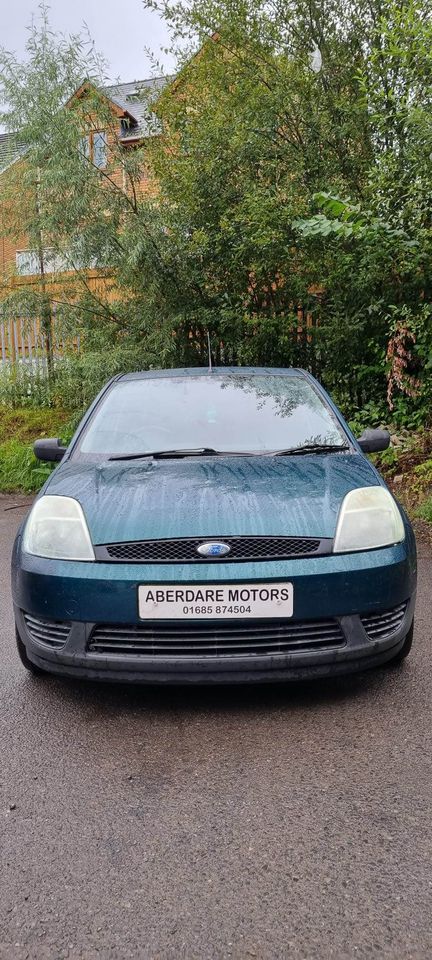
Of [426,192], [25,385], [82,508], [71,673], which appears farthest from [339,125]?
[71,673]

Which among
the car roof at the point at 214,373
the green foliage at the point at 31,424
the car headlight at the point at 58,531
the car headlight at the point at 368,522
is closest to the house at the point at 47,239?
the green foliage at the point at 31,424

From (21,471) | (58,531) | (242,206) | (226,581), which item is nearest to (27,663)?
(58,531)

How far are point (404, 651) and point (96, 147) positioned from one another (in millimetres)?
7507

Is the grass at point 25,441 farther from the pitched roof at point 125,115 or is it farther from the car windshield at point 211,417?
the car windshield at point 211,417

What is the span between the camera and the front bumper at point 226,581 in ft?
7.75

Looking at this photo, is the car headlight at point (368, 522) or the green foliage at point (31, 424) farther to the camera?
the green foliage at point (31, 424)

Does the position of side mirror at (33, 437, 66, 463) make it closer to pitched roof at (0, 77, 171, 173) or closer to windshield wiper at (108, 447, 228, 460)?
windshield wiper at (108, 447, 228, 460)

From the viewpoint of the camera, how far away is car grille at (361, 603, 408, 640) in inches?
98.1

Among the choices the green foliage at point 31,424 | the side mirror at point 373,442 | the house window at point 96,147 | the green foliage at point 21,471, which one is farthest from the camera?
the green foliage at point 31,424

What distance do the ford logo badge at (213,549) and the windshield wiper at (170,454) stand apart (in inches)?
31.8

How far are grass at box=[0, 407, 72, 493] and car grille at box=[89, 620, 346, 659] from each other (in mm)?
5542

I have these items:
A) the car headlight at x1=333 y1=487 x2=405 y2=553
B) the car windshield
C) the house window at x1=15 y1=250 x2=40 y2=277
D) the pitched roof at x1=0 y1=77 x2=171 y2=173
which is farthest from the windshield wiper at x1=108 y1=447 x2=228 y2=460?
the house window at x1=15 y1=250 x2=40 y2=277

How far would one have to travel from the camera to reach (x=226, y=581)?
2340 mm

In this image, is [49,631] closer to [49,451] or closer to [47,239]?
[49,451]
